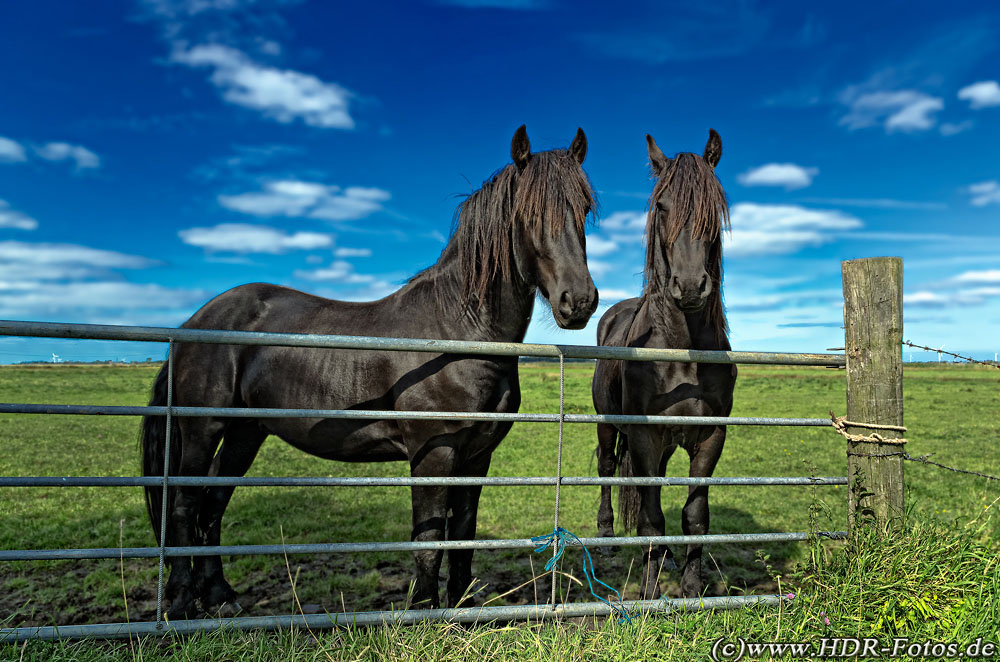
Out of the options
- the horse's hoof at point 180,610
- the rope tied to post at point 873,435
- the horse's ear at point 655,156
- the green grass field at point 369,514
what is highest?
the horse's ear at point 655,156

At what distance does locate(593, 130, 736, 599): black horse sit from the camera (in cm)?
361

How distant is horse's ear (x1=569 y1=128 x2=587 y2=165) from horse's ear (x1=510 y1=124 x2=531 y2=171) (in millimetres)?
269

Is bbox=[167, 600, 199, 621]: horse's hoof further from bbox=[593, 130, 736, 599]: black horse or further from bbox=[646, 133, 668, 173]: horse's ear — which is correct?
bbox=[646, 133, 668, 173]: horse's ear

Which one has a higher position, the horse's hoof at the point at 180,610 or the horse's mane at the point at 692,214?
the horse's mane at the point at 692,214

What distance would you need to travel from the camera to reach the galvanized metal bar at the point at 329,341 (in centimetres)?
273

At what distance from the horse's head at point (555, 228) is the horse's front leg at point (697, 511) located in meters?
1.56

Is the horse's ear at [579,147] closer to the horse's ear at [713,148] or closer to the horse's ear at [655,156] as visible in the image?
the horse's ear at [655,156]

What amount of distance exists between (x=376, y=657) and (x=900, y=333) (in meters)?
3.38

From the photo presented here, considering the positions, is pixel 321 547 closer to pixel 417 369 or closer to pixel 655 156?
pixel 417 369

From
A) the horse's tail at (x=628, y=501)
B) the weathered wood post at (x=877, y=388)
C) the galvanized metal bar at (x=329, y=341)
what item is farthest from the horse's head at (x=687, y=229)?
the horse's tail at (x=628, y=501)

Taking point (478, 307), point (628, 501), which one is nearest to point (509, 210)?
point (478, 307)

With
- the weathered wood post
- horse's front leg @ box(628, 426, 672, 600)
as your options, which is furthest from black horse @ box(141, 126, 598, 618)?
the weathered wood post

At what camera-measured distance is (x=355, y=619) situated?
108 inches

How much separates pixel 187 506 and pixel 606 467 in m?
3.88
